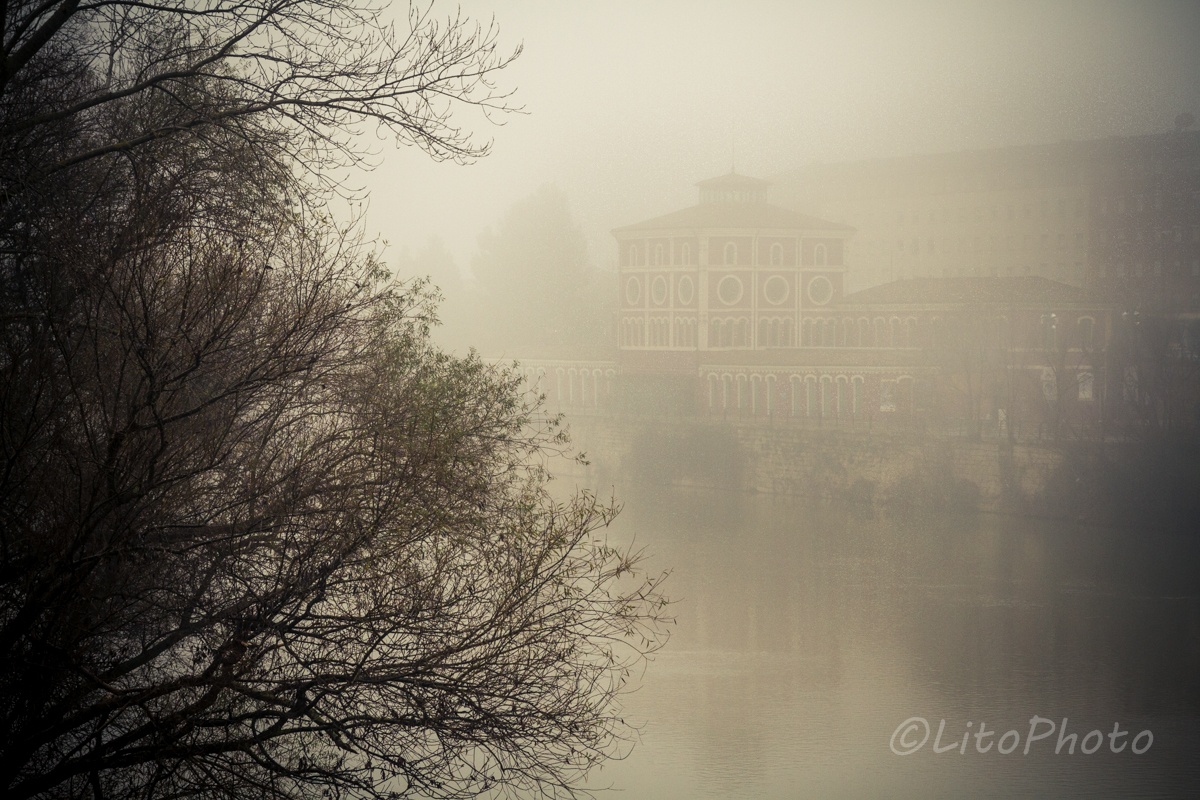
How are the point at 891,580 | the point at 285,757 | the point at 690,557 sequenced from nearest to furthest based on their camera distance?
the point at 285,757, the point at 891,580, the point at 690,557

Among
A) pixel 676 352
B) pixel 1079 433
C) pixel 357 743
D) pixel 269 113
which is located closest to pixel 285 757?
pixel 357 743

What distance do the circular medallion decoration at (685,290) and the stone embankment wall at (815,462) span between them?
667 centimetres

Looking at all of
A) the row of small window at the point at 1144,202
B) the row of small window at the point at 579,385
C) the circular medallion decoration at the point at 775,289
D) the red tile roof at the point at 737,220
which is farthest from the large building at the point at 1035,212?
the row of small window at the point at 579,385

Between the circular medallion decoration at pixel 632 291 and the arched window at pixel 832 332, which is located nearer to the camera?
the arched window at pixel 832 332

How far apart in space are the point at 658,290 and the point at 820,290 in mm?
6089

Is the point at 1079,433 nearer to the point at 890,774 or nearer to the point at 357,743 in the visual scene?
the point at 890,774

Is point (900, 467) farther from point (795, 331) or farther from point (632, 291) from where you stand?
point (632, 291)

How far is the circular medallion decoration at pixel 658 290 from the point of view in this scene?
47562mm

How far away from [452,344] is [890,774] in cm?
5492

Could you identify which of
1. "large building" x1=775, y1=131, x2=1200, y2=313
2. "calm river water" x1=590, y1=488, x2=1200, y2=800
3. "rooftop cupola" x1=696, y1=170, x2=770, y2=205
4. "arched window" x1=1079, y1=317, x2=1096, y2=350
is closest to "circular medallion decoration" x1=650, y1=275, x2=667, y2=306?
"rooftop cupola" x1=696, y1=170, x2=770, y2=205

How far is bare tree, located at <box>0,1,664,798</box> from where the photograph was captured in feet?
17.8

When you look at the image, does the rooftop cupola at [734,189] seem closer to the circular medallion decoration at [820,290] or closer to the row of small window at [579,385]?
the circular medallion decoration at [820,290]

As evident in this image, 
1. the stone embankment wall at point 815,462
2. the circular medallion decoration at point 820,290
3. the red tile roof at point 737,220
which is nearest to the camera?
the stone embankment wall at point 815,462

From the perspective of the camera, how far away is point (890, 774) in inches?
566
